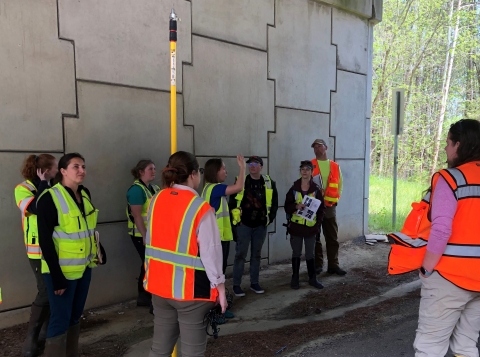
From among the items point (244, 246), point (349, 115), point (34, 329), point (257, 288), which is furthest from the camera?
point (349, 115)

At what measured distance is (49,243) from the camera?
275cm

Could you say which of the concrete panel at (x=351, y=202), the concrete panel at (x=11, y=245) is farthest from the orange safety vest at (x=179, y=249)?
the concrete panel at (x=351, y=202)

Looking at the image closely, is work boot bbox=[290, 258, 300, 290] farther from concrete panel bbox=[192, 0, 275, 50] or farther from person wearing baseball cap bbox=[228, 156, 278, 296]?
concrete panel bbox=[192, 0, 275, 50]

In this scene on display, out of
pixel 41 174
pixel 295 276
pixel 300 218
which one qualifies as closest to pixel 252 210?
pixel 300 218

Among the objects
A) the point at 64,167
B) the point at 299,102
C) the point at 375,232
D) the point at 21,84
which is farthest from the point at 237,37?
the point at 375,232

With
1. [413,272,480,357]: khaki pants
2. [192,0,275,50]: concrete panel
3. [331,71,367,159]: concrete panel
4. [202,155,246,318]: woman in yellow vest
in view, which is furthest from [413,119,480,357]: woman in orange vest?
[331,71,367,159]: concrete panel

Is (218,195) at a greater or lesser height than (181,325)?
greater

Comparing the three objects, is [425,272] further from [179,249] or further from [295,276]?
[295,276]

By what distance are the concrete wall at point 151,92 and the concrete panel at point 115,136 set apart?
1 centimetres

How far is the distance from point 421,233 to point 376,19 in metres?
7.31

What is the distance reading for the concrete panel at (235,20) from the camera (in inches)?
215

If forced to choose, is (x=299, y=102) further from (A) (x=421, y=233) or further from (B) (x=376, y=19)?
(A) (x=421, y=233)

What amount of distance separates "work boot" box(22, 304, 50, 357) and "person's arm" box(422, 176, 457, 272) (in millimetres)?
3239

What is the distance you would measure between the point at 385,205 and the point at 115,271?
9400 millimetres
